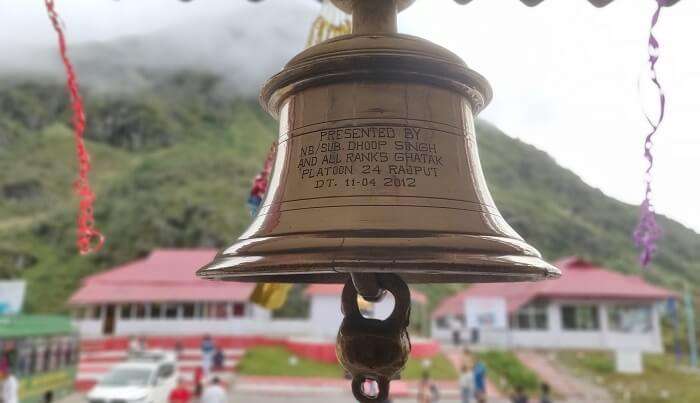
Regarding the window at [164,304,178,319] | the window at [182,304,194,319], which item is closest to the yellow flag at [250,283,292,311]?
the window at [182,304,194,319]

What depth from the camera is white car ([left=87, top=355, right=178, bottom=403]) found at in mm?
9586

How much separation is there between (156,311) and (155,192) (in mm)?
24783

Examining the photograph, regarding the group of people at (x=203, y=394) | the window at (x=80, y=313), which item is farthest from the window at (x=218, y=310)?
the group of people at (x=203, y=394)

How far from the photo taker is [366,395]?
1.01 meters

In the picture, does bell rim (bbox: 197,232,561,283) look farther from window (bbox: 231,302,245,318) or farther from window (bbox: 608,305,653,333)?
window (bbox: 231,302,245,318)

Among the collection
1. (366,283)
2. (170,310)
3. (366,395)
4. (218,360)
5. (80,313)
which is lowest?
(218,360)

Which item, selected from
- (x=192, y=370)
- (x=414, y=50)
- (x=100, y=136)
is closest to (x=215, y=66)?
(x=100, y=136)

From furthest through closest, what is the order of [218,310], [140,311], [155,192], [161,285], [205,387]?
[155,192] < [140,311] < [218,310] < [161,285] < [205,387]

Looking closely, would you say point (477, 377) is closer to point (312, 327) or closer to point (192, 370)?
point (192, 370)

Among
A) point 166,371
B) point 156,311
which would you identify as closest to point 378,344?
point 166,371

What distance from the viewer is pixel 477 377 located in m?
9.40

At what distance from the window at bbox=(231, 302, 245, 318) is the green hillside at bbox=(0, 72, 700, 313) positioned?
42.4 feet

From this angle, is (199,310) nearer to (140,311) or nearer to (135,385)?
(140,311)

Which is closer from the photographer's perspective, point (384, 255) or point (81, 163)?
point (384, 255)
